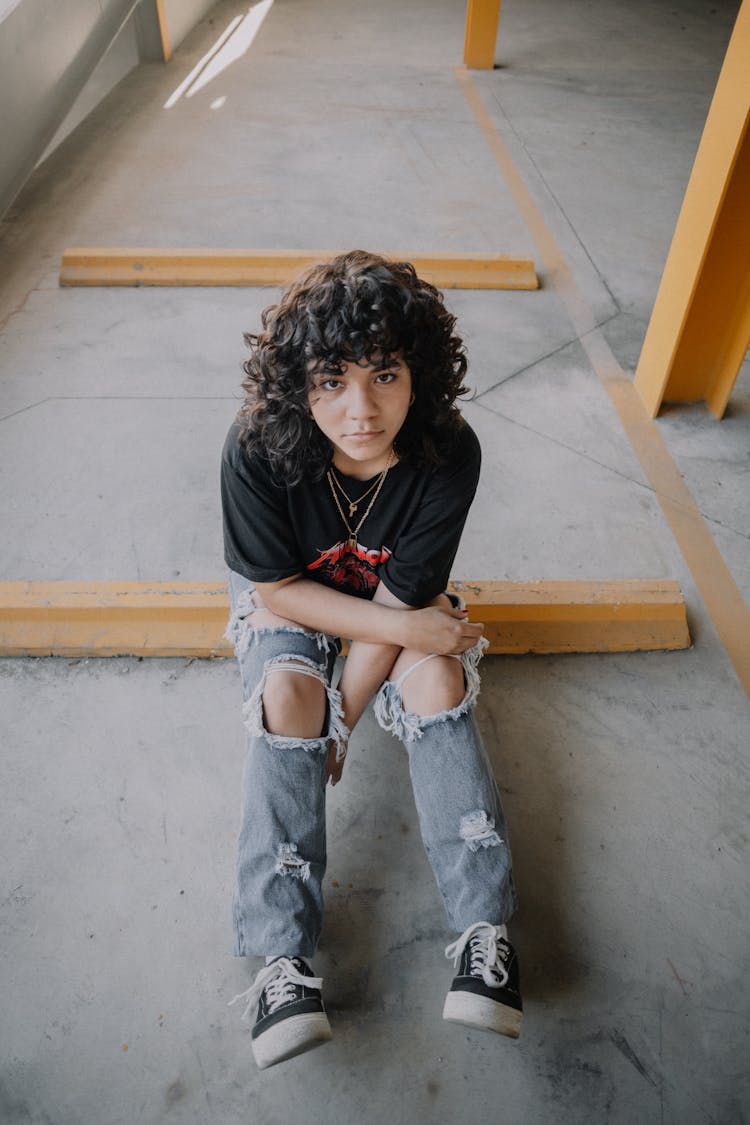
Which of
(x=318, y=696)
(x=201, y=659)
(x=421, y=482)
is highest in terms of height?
(x=421, y=482)

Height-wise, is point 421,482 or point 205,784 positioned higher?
point 421,482

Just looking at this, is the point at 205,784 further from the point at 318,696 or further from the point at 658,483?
the point at 658,483

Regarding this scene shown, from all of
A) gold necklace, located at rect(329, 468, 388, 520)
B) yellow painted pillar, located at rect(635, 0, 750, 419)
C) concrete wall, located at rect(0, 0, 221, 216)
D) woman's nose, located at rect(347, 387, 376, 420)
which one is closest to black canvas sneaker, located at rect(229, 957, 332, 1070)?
gold necklace, located at rect(329, 468, 388, 520)

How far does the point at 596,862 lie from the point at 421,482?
1.06 metres

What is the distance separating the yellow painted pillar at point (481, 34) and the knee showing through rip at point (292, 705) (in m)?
6.43

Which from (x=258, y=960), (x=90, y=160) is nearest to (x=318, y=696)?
(x=258, y=960)

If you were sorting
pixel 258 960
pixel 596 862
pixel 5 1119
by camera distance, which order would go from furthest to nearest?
pixel 596 862, pixel 258 960, pixel 5 1119

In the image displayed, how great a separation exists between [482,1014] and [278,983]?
405mm

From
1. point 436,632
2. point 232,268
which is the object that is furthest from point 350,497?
point 232,268

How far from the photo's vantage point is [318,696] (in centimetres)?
175

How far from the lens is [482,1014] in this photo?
4.81 feet

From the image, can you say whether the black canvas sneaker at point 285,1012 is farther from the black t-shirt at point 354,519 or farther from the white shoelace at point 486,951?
the black t-shirt at point 354,519

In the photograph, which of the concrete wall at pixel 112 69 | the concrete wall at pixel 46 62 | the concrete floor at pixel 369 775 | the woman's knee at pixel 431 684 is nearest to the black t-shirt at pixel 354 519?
the woman's knee at pixel 431 684

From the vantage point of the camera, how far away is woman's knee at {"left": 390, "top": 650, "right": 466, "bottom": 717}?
1740 millimetres
